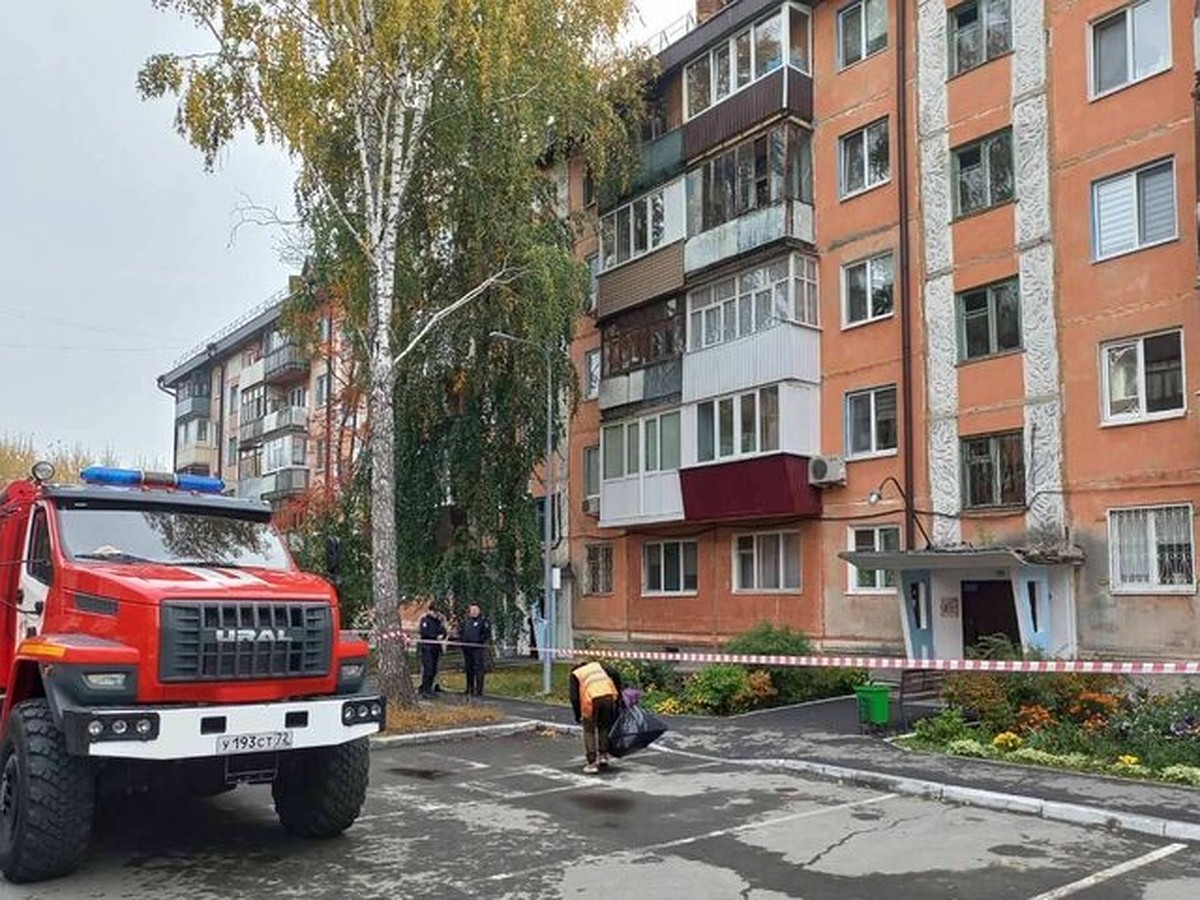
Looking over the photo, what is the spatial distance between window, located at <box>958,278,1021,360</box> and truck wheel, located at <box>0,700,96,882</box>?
16.6m

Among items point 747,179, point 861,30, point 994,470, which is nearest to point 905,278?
point 994,470

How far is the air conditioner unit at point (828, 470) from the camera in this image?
22.2 m

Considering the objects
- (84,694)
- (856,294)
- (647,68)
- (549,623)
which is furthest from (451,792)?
(647,68)

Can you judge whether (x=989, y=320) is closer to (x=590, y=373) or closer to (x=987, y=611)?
(x=987, y=611)

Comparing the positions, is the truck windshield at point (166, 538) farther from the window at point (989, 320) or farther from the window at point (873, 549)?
the window at point (989, 320)

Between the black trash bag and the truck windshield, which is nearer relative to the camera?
the truck windshield

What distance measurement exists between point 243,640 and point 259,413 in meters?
50.6

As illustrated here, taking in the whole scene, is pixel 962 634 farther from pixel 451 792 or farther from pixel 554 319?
pixel 451 792

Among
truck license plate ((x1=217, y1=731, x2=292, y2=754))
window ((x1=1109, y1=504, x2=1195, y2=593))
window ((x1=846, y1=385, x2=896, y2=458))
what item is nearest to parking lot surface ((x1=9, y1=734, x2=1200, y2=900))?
truck license plate ((x1=217, y1=731, x2=292, y2=754))

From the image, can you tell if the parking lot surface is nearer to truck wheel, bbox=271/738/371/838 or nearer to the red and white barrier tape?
truck wheel, bbox=271/738/371/838

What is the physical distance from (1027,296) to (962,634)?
244 inches

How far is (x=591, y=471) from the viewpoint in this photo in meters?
29.8

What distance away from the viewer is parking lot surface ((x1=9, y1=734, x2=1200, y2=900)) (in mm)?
7625

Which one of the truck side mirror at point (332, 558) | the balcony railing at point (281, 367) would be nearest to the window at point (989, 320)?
the truck side mirror at point (332, 558)
